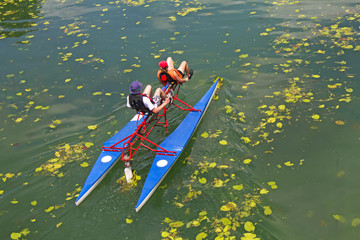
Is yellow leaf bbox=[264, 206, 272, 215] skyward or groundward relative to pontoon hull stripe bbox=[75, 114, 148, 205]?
groundward

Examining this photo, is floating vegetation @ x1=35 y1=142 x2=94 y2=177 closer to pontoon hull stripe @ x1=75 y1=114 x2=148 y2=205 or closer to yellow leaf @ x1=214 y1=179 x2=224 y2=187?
pontoon hull stripe @ x1=75 y1=114 x2=148 y2=205

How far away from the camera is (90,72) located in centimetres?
1107

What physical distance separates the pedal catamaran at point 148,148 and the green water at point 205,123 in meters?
0.23

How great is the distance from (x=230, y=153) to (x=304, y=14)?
9266 millimetres

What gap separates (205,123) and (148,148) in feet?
6.58

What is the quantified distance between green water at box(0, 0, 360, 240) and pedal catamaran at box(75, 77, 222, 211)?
23 centimetres

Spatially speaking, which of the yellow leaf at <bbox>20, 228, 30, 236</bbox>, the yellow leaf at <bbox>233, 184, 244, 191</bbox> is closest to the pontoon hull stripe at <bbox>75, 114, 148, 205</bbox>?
the yellow leaf at <bbox>20, 228, 30, 236</bbox>

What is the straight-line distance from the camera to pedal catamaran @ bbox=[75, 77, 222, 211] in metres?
6.22

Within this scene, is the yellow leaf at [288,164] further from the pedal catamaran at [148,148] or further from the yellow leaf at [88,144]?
the yellow leaf at [88,144]

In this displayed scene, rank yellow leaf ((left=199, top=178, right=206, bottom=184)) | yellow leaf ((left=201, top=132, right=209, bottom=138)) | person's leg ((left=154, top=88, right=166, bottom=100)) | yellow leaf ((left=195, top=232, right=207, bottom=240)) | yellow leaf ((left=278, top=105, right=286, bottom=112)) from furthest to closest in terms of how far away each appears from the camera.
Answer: yellow leaf ((left=278, top=105, right=286, bottom=112)), yellow leaf ((left=201, top=132, right=209, bottom=138)), person's leg ((left=154, top=88, right=166, bottom=100)), yellow leaf ((left=199, top=178, right=206, bottom=184)), yellow leaf ((left=195, top=232, right=207, bottom=240))

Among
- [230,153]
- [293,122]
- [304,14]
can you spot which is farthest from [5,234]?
[304,14]

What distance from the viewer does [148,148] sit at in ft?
22.7

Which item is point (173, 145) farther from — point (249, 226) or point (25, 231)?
point (25, 231)

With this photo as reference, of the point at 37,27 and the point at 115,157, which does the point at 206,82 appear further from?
the point at 37,27
